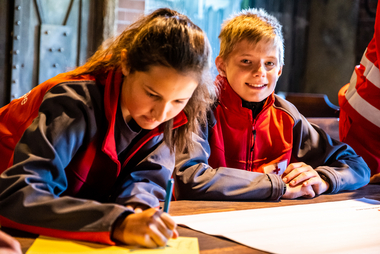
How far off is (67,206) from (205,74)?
0.44m

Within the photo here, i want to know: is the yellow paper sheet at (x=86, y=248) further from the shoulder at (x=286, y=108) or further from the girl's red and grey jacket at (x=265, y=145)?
the shoulder at (x=286, y=108)

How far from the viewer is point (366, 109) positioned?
1636mm

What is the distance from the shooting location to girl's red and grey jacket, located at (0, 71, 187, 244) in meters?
0.70

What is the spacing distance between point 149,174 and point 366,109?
3.59ft

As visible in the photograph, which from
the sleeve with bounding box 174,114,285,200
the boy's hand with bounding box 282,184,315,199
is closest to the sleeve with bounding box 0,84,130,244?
the sleeve with bounding box 174,114,285,200

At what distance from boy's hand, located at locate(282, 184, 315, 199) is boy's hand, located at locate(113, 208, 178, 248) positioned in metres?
0.56

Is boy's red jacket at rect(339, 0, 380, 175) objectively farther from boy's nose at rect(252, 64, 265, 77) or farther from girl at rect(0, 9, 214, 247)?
girl at rect(0, 9, 214, 247)

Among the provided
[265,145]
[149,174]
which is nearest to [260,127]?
[265,145]

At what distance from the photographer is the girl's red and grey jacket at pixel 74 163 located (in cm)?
70

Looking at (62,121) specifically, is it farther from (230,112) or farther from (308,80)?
(308,80)

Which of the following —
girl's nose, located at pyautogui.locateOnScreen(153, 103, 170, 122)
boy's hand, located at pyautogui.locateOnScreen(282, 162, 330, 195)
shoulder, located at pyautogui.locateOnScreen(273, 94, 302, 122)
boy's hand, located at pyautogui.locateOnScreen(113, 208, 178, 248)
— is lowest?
boy's hand, located at pyautogui.locateOnScreen(282, 162, 330, 195)

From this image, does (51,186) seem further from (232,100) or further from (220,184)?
(232,100)

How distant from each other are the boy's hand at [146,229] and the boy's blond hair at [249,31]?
800 mm

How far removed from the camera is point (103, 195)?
978 mm
